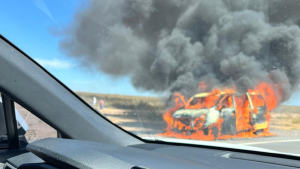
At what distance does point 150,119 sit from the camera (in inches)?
143

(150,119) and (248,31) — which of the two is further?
(150,119)

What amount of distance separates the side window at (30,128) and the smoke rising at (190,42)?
95 cm

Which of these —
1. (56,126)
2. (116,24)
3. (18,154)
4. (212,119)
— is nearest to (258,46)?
(212,119)

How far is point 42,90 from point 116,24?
165 centimetres

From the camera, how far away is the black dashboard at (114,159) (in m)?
1.62

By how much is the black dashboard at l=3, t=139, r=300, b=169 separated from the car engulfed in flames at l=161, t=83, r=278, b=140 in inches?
16.2

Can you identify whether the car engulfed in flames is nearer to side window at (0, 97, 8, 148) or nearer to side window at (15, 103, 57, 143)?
side window at (15, 103, 57, 143)

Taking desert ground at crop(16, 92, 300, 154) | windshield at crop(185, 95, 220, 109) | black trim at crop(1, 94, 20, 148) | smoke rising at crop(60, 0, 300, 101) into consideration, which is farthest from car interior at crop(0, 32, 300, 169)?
smoke rising at crop(60, 0, 300, 101)

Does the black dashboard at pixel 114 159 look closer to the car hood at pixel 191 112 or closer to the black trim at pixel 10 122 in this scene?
the black trim at pixel 10 122

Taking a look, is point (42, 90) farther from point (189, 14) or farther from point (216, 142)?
point (189, 14)

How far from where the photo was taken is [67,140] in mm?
1993

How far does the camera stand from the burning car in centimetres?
299

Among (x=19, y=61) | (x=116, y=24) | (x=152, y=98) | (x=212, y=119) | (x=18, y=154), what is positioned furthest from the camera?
(x=116, y=24)

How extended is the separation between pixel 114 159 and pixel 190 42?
2397mm
